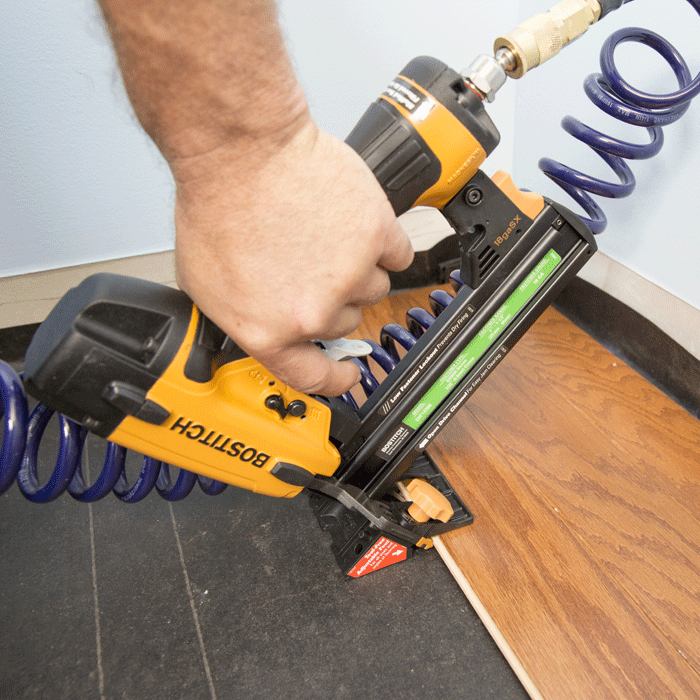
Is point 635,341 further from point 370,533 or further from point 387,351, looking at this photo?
point 370,533

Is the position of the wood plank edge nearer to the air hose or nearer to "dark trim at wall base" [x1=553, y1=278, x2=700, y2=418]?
the air hose

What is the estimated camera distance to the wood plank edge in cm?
78

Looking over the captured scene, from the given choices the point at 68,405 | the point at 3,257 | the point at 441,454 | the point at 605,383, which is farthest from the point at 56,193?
the point at 605,383

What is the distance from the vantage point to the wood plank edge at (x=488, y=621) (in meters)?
0.78

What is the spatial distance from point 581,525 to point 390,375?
452mm

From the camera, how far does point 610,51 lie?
89 centimetres

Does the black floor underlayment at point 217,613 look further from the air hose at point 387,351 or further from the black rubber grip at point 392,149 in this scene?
the black rubber grip at point 392,149

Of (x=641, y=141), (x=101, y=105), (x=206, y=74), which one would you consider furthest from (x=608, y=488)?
(x=101, y=105)

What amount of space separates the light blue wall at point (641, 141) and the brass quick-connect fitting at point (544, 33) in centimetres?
42

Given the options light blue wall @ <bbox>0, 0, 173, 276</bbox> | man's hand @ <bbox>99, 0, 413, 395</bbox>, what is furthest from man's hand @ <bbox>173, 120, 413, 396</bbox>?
light blue wall @ <bbox>0, 0, 173, 276</bbox>

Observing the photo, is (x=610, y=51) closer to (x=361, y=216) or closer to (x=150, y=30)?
(x=361, y=216)

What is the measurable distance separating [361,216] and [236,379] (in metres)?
0.31

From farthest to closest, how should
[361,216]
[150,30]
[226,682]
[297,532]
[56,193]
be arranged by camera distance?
[56,193] < [297,532] < [226,682] < [361,216] < [150,30]

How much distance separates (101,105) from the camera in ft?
3.88
